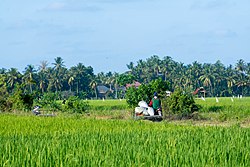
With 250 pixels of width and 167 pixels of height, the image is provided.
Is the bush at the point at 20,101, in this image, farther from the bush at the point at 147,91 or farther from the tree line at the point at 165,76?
the tree line at the point at 165,76

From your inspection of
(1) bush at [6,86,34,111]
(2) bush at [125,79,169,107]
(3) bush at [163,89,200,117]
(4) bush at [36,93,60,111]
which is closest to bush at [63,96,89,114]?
(4) bush at [36,93,60,111]

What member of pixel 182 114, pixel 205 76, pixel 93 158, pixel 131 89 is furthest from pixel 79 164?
pixel 205 76

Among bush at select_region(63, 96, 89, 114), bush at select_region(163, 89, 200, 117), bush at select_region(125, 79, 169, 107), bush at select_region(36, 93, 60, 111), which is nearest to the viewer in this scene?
bush at select_region(163, 89, 200, 117)

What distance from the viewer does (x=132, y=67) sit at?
77.6 m

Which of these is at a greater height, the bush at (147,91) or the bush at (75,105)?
the bush at (147,91)

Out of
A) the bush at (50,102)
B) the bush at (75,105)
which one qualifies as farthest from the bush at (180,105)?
the bush at (50,102)

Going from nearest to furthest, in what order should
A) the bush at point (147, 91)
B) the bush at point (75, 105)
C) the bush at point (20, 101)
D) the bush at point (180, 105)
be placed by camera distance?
the bush at point (180, 105) → the bush at point (147, 91) → the bush at point (75, 105) → the bush at point (20, 101)

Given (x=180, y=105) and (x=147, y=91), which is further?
(x=147, y=91)

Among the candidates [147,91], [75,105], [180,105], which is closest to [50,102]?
[75,105]

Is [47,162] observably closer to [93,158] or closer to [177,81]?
[93,158]

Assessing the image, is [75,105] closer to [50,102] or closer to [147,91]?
[50,102]

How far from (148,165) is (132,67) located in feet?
239

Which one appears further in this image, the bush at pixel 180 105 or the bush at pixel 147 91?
the bush at pixel 147 91

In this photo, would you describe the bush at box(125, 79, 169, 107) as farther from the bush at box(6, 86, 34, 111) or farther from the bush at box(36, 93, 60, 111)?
the bush at box(6, 86, 34, 111)
